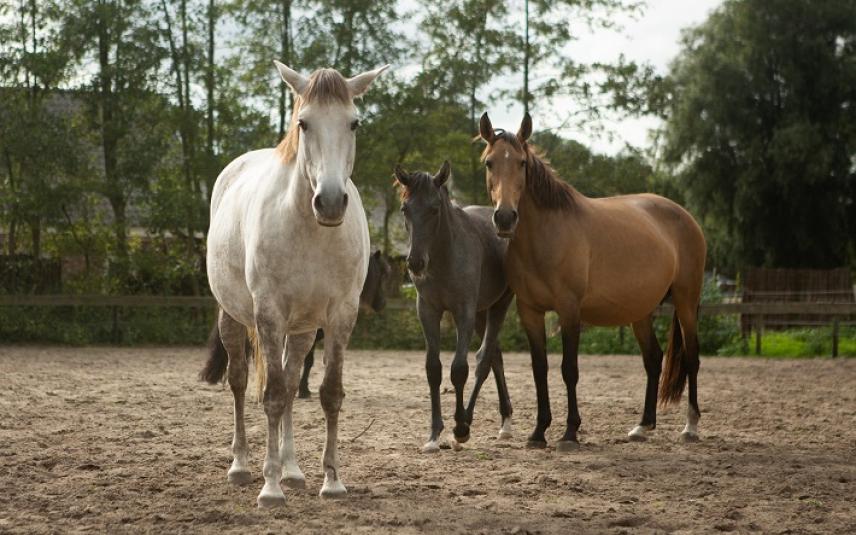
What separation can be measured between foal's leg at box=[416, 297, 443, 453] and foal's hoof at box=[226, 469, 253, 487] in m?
1.57

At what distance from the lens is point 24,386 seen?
10695mm

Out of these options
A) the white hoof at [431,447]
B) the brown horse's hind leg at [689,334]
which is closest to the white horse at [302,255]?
the white hoof at [431,447]

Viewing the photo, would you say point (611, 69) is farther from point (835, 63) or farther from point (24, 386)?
point (24, 386)

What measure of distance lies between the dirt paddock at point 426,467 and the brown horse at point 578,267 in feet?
1.59

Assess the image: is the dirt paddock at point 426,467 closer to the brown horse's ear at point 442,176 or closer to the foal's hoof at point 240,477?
the foal's hoof at point 240,477

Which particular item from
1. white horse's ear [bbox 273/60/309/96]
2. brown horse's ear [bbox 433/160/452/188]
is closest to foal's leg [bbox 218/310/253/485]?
white horse's ear [bbox 273/60/309/96]

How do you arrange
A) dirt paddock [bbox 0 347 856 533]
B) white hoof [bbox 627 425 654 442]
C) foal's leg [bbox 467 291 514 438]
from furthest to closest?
foal's leg [bbox 467 291 514 438] < white hoof [bbox 627 425 654 442] < dirt paddock [bbox 0 347 856 533]

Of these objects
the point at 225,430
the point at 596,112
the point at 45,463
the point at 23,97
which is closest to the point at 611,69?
the point at 596,112

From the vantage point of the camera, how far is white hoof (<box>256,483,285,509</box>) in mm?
4781

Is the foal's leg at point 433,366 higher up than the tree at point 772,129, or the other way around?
the tree at point 772,129

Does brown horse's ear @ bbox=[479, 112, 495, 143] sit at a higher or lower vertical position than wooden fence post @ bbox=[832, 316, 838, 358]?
higher

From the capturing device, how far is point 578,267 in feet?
23.6

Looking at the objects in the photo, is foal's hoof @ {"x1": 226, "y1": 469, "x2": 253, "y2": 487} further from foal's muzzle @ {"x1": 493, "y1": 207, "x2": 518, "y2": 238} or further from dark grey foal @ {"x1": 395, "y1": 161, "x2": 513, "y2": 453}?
foal's muzzle @ {"x1": 493, "y1": 207, "x2": 518, "y2": 238}

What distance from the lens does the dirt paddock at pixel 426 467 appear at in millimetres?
4520
